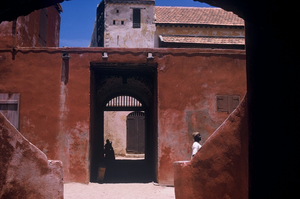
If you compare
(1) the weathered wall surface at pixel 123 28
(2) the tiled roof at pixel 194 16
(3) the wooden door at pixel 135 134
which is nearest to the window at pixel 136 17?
(1) the weathered wall surface at pixel 123 28

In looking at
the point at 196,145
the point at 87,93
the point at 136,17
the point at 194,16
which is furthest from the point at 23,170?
the point at 136,17

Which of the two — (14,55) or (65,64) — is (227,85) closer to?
(65,64)

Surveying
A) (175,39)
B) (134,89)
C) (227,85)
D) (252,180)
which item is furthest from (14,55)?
(175,39)

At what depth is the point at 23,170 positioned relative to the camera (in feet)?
15.5

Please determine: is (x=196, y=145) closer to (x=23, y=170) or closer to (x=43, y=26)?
(x=23, y=170)

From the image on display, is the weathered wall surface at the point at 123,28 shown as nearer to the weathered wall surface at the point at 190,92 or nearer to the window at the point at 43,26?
the window at the point at 43,26

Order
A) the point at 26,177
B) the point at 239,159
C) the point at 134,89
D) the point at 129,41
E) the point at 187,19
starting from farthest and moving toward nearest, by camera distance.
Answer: the point at 129,41 → the point at 187,19 → the point at 134,89 → the point at 26,177 → the point at 239,159

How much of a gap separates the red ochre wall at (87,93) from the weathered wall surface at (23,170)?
4.65 m

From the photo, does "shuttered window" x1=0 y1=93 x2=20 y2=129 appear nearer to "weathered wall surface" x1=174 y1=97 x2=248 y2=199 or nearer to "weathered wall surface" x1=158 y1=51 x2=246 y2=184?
"weathered wall surface" x1=158 y1=51 x2=246 y2=184

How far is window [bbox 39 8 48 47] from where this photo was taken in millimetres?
13352

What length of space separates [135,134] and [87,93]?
12.6 metres

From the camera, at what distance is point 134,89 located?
46.6 ft

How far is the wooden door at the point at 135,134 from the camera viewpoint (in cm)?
2198

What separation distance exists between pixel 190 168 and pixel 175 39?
1678 cm
